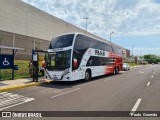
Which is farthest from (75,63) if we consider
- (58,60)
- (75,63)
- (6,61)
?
(6,61)

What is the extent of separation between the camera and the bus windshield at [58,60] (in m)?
14.8

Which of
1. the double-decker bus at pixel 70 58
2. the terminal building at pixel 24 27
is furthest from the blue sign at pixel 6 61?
the terminal building at pixel 24 27

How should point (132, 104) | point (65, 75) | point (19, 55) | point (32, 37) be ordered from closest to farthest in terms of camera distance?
point (132, 104) < point (65, 75) < point (19, 55) < point (32, 37)

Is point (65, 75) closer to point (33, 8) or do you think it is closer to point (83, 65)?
point (83, 65)

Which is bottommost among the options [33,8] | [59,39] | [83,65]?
[83,65]

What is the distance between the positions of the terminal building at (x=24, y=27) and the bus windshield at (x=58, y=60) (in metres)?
22.0

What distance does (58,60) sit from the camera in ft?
49.7

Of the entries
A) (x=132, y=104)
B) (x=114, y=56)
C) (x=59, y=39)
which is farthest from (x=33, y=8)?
(x=132, y=104)

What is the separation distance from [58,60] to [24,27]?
107 ft

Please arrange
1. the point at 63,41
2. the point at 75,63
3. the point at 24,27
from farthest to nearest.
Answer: the point at 24,27 < the point at 63,41 < the point at 75,63

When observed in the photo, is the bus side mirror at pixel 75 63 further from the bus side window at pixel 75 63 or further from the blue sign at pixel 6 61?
the blue sign at pixel 6 61

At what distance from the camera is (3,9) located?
39.0 metres

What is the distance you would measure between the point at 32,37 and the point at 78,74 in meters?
33.0

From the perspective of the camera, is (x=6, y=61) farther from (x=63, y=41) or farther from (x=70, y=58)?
(x=70, y=58)
